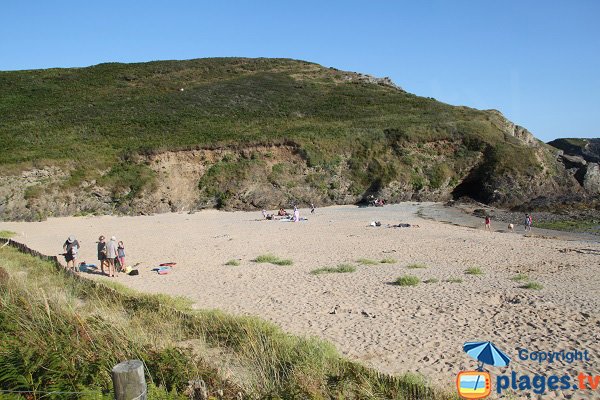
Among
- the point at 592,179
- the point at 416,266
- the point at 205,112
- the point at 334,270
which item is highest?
the point at 205,112

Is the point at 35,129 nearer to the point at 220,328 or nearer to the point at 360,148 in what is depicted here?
the point at 360,148

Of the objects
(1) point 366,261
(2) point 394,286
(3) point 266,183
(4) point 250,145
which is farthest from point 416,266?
(4) point 250,145

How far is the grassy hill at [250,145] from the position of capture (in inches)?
1618

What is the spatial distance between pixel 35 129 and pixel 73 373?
187ft

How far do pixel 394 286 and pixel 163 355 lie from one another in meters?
9.66

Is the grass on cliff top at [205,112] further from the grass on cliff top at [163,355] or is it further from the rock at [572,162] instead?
the grass on cliff top at [163,355]

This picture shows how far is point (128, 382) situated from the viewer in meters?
3.59

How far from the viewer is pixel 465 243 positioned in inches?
894

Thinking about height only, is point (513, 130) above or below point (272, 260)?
above

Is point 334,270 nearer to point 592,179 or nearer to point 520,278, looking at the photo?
point 520,278

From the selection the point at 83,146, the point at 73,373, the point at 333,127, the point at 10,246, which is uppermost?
the point at 333,127

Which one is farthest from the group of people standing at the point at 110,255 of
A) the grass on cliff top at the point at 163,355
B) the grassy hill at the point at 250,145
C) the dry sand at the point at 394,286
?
the grassy hill at the point at 250,145

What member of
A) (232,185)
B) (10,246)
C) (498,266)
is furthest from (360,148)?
(10,246)

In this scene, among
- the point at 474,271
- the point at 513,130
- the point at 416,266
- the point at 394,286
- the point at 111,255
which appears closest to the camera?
the point at 394,286
